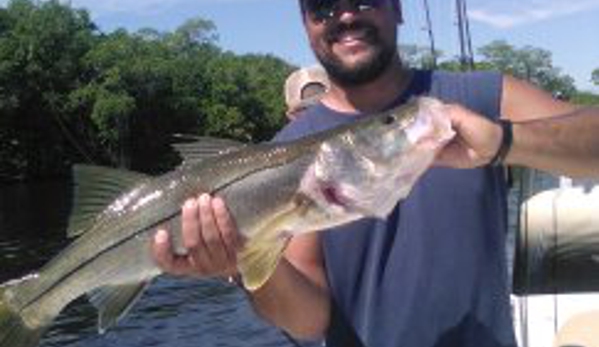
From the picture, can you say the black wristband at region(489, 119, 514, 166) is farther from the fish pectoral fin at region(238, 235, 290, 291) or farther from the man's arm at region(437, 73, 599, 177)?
the fish pectoral fin at region(238, 235, 290, 291)

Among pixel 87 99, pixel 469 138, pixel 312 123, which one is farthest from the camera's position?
pixel 87 99

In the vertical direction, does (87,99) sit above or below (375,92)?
below

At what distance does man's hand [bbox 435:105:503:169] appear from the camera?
11.0 ft

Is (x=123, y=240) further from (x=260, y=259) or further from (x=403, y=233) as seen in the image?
(x=403, y=233)

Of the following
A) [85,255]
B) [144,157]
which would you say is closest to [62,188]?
[144,157]

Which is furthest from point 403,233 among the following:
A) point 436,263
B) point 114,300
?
point 114,300

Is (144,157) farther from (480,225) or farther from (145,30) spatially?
(480,225)

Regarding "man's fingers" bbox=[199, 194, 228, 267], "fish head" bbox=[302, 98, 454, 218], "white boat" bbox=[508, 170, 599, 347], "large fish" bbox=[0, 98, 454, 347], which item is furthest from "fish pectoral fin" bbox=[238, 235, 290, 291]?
"white boat" bbox=[508, 170, 599, 347]

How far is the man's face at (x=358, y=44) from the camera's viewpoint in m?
3.90

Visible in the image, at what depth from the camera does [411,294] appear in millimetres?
3727

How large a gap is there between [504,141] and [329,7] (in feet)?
3.35

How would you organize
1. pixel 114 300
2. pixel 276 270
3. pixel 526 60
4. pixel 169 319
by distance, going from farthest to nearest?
pixel 526 60 < pixel 169 319 < pixel 114 300 < pixel 276 270

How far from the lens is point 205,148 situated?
3801mm

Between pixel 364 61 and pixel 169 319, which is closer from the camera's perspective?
pixel 364 61
